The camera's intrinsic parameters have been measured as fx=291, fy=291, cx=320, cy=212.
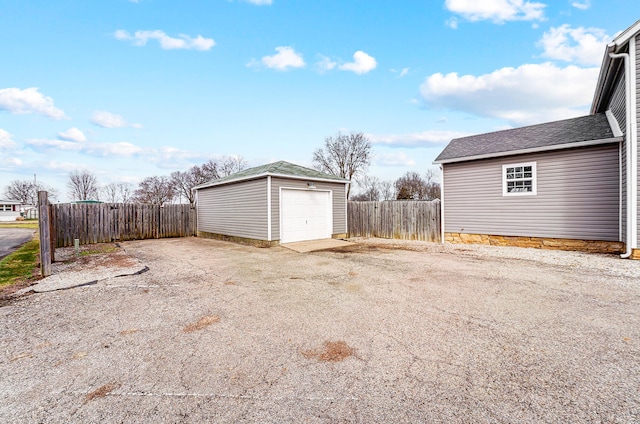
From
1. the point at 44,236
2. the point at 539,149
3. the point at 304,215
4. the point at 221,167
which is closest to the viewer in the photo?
the point at 44,236

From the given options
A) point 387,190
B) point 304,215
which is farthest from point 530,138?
point 387,190

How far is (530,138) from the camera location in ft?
32.9

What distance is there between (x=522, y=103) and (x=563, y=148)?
6662mm

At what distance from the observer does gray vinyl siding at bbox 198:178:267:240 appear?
1095 centimetres

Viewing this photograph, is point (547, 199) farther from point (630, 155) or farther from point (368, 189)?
point (368, 189)

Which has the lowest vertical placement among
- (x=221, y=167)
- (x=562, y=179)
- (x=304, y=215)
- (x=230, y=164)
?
(x=304, y=215)

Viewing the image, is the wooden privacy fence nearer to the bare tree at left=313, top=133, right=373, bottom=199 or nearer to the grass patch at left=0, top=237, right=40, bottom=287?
the grass patch at left=0, top=237, right=40, bottom=287

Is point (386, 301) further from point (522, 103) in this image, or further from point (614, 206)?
point (522, 103)

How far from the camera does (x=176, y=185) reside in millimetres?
37500

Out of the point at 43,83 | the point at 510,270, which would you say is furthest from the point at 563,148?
the point at 43,83

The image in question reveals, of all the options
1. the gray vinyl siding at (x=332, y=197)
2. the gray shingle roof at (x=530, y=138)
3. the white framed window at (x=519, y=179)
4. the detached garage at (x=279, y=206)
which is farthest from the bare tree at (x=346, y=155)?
the white framed window at (x=519, y=179)

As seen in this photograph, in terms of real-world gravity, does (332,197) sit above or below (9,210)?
below

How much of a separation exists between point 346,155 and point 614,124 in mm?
25836

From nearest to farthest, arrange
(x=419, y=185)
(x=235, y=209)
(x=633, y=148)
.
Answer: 1. (x=633, y=148)
2. (x=235, y=209)
3. (x=419, y=185)
